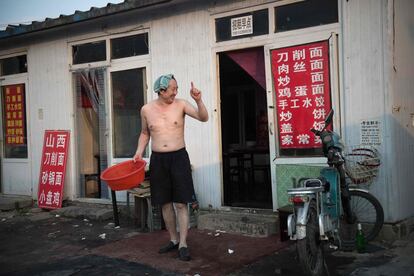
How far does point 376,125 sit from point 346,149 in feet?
1.61

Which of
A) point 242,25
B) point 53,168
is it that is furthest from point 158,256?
point 53,168

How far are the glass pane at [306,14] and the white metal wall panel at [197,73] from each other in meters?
1.24

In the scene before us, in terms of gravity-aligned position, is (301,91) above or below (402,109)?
above

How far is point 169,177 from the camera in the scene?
18.5ft

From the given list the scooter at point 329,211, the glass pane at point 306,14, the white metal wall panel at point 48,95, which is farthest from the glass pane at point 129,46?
the scooter at point 329,211

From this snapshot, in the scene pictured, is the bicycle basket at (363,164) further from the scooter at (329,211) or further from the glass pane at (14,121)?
the glass pane at (14,121)

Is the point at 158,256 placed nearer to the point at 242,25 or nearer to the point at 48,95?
the point at 242,25

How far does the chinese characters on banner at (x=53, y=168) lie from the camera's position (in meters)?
9.15

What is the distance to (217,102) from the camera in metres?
7.27

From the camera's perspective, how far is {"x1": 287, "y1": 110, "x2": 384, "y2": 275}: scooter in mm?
4418

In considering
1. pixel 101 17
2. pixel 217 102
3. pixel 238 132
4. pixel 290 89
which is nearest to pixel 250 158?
pixel 238 132

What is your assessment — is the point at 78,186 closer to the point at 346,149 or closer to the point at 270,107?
the point at 270,107

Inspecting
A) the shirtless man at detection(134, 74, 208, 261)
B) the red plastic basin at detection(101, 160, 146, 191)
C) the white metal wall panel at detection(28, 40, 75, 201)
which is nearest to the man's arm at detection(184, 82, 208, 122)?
the shirtless man at detection(134, 74, 208, 261)

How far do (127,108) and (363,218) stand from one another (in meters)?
4.64
